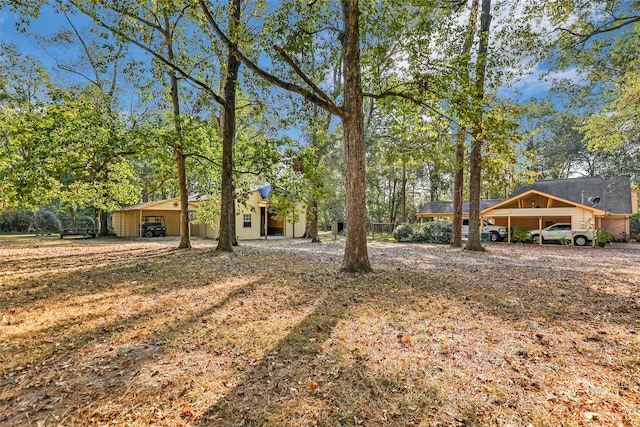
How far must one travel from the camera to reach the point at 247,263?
9.55 m

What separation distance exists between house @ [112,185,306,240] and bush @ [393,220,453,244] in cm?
753

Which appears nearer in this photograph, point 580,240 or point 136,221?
point 580,240

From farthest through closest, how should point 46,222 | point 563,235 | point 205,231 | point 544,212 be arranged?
1. point 46,222
2. point 205,231
3. point 563,235
4. point 544,212

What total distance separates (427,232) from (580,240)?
8.79 meters

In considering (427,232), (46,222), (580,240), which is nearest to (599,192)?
(580,240)

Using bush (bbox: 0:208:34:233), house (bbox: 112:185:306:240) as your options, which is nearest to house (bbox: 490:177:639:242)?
house (bbox: 112:185:306:240)

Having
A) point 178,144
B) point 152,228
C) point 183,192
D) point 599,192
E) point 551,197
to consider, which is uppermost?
point 178,144

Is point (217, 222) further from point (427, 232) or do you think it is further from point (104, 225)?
point (427, 232)

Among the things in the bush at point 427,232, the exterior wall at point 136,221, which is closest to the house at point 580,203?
the bush at point 427,232

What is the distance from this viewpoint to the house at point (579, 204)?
19.0 m

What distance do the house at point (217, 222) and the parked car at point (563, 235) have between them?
16.0 metres

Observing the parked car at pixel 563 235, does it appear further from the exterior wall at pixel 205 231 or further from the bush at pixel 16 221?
the bush at pixel 16 221

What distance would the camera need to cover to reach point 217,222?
23.5m

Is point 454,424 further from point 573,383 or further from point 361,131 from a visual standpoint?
point 361,131
